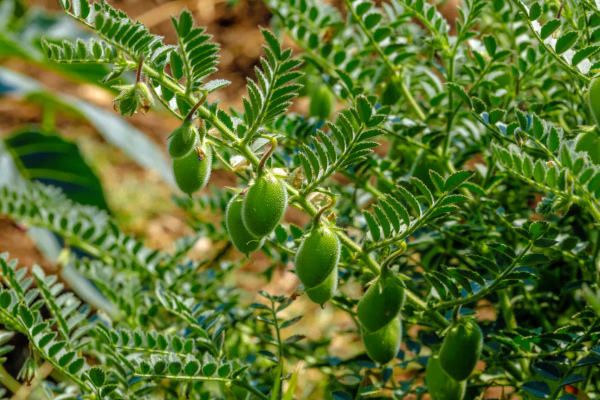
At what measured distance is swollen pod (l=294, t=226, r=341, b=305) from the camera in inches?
22.4

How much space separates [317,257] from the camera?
57 centimetres

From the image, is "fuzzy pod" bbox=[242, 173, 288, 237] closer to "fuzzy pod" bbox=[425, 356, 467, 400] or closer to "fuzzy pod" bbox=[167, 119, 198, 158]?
"fuzzy pod" bbox=[167, 119, 198, 158]

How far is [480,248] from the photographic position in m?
0.86

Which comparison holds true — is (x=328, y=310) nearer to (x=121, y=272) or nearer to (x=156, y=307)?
(x=121, y=272)

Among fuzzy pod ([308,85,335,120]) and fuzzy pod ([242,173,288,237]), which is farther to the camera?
fuzzy pod ([308,85,335,120])

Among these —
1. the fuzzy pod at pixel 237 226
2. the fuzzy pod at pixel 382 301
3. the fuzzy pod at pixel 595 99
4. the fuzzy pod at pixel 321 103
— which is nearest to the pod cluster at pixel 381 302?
the fuzzy pod at pixel 382 301

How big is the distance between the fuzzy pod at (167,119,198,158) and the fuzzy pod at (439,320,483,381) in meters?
0.33

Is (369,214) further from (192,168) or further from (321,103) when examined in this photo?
(321,103)

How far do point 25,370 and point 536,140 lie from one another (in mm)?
639

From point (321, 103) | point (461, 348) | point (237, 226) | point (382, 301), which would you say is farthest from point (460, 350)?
point (321, 103)

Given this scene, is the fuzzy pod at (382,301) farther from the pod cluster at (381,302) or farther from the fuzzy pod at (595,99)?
the fuzzy pod at (595,99)

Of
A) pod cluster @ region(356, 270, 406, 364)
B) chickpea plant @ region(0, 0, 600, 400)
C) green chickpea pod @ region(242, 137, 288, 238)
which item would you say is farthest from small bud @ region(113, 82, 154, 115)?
pod cluster @ region(356, 270, 406, 364)

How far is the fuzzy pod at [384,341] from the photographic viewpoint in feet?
2.19

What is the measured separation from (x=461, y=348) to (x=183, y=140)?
13.8 inches
